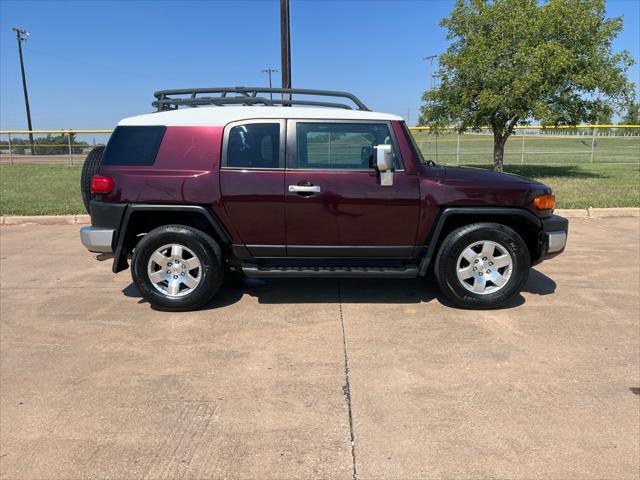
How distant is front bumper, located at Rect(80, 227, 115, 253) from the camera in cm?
451

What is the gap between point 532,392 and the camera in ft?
10.2

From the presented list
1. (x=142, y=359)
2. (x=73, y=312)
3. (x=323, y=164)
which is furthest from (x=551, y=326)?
(x=73, y=312)

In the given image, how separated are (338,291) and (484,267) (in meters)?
1.50

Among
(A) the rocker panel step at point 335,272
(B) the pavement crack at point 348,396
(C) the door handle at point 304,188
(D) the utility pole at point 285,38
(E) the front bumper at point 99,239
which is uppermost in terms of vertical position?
(D) the utility pole at point 285,38

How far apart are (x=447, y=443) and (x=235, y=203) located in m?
2.70

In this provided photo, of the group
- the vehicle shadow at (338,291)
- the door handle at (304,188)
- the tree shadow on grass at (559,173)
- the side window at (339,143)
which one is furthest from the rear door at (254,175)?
the tree shadow on grass at (559,173)

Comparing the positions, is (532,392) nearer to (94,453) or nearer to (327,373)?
(327,373)

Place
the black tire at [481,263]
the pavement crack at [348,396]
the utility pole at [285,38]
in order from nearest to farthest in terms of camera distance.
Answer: the pavement crack at [348,396] < the black tire at [481,263] < the utility pole at [285,38]

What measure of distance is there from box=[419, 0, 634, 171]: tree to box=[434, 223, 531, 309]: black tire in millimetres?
9549

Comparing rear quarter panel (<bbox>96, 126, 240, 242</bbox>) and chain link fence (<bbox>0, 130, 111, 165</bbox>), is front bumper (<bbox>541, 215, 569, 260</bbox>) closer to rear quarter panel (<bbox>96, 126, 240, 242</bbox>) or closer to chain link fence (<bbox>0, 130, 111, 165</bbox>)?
rear quarter panel (<bbox>96, 126, 240, 242</bbox>)

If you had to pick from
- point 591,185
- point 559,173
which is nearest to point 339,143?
point 591,185

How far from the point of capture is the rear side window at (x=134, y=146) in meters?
4.47

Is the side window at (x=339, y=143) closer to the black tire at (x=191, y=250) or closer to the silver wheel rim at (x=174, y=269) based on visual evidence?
the black tire at (x=191, y=250)

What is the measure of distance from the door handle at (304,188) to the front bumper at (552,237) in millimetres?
2151
